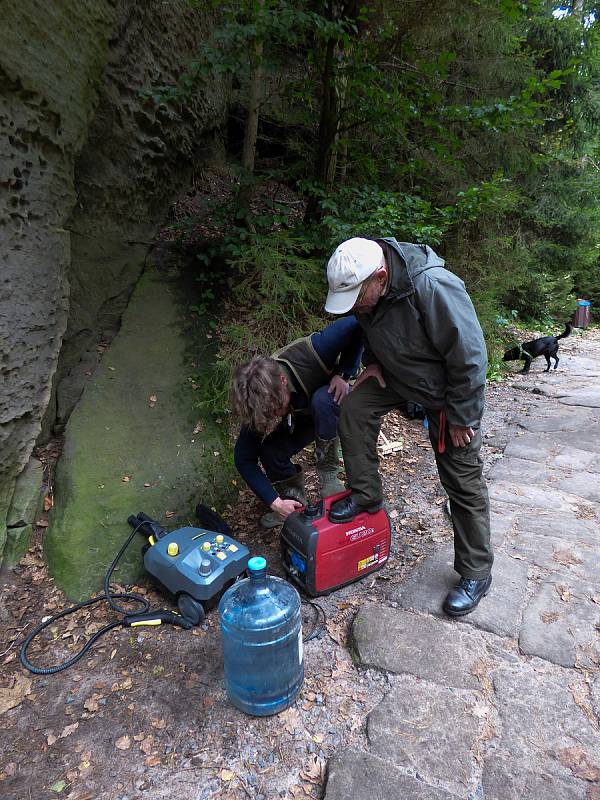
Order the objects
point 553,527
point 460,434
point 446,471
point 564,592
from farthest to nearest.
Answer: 1. point 553,527
2. point 564,592
3. point 446,471
4. point 460,434

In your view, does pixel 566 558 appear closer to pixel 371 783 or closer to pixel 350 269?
pixel 371 783

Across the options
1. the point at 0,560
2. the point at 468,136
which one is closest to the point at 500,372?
the point at 468,136

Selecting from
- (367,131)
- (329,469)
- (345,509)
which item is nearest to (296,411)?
(329,469)

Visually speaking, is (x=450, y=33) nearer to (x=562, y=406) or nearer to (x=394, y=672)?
(x=562, y=406)

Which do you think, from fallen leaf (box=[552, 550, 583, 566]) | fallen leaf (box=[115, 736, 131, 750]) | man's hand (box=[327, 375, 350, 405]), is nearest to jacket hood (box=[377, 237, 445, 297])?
man's hand (box=[327, 375, 350, 405])

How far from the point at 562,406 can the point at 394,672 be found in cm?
441

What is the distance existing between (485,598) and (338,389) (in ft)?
4.67

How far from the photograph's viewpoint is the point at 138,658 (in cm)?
241

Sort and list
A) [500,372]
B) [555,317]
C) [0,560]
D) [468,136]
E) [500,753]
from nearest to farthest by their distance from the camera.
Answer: [500,753] → [0,560] → [468,136] → [500,372] → [555,317]

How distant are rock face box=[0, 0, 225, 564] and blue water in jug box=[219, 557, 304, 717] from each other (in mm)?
1861

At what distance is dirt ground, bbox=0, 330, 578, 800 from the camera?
181 centimetres

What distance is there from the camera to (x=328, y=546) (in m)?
2.49

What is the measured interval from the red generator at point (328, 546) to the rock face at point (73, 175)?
189cm

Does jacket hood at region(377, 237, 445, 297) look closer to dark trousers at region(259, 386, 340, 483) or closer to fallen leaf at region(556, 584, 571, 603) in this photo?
dark trousers at region(259, 386, 340, 483)
